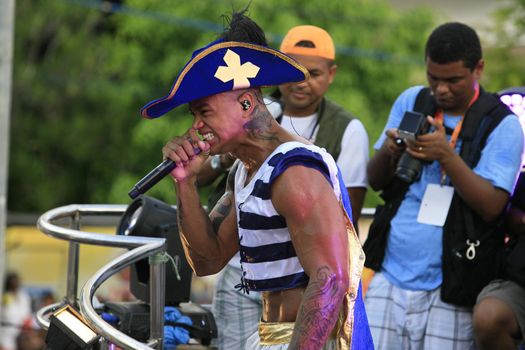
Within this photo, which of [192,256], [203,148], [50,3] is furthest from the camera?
[50,3]

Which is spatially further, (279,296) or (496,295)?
(496,295)

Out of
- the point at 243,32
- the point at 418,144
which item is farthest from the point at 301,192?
the point at 418,144

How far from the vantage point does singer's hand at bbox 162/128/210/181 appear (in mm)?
3742

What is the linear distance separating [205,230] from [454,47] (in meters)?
1.62

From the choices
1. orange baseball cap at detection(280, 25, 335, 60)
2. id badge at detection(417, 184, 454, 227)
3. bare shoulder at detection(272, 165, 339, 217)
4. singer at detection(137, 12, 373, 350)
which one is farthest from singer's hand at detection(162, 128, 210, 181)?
orange baseball cap at detection(280, 25, 335, 60)

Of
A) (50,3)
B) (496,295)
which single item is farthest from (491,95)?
(50,3)

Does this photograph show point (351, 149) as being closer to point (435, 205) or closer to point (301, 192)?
point (435, 205)

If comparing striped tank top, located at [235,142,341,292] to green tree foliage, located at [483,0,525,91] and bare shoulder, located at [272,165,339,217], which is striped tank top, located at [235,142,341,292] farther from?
green tree foliage, located at [483,0,525,91]

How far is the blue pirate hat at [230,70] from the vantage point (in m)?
3.69

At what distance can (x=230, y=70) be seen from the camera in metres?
3.71

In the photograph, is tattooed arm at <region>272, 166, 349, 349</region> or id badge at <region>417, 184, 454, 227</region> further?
id badge at <region>417, 184, 454, 227</region>

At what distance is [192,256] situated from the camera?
4102mm

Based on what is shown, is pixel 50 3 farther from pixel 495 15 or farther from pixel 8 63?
pixel 8 63

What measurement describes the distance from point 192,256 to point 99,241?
64 cm
